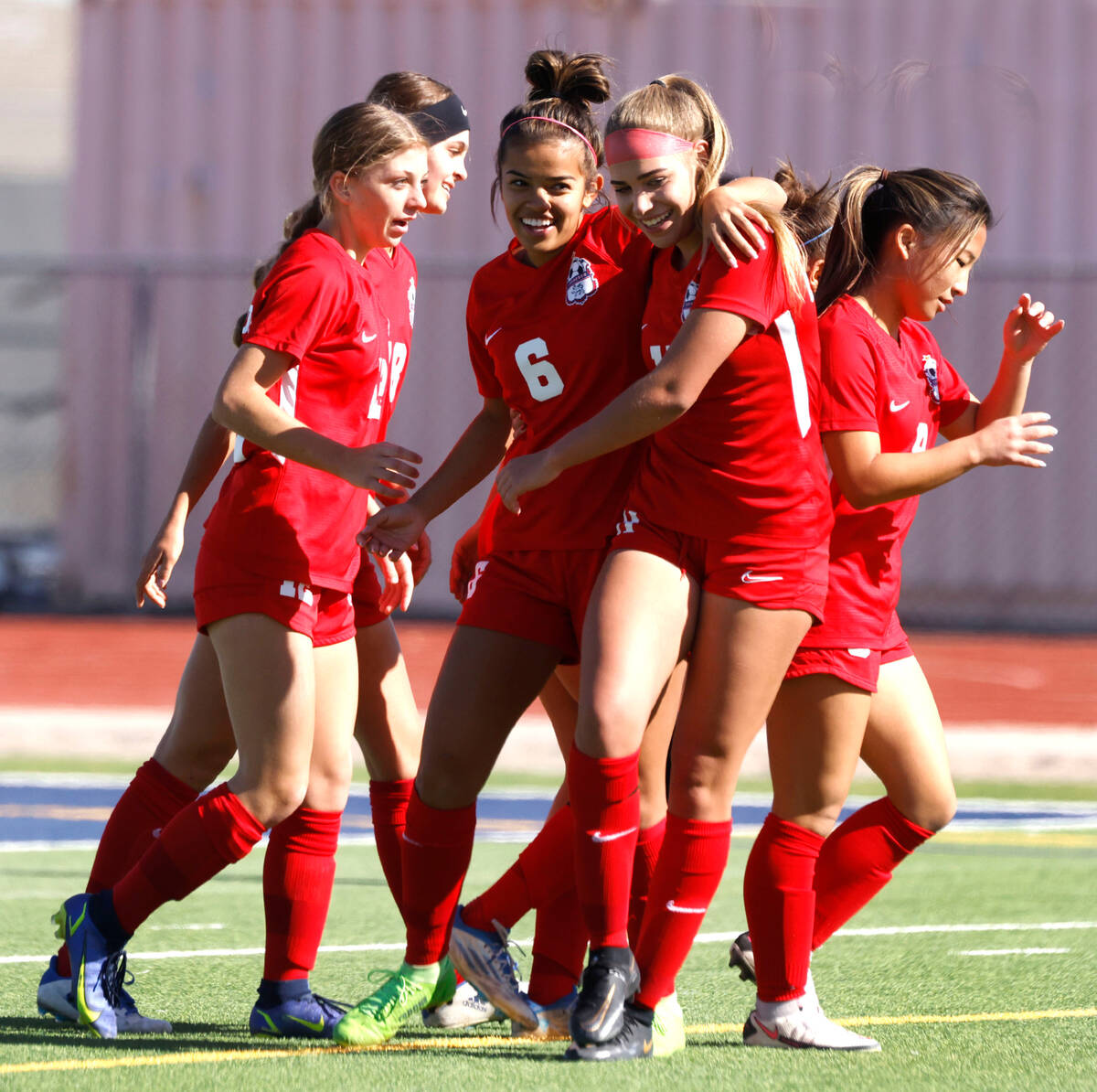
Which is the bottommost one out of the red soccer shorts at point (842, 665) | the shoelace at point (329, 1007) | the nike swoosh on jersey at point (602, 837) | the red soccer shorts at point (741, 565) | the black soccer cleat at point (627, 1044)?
the shoelace at point (329, 1007)

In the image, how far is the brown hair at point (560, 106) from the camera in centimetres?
374

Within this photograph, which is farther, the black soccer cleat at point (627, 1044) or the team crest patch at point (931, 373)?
the team crest patch at point (931, 373)

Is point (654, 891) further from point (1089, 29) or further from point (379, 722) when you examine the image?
point (1089, 29)

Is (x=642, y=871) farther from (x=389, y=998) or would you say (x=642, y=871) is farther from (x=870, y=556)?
(x=870, y=556)

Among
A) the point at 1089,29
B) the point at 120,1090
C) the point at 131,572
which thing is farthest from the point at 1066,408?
the point at 120,1090

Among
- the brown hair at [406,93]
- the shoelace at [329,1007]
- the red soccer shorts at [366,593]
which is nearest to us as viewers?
the shoelace at [329,1007]

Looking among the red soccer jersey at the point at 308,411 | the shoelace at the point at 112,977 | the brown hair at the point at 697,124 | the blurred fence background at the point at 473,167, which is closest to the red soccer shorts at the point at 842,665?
the brown hair at the point at 697,124

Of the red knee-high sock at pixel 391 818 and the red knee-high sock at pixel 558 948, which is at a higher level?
the red knee-high sock at pixel 391 818

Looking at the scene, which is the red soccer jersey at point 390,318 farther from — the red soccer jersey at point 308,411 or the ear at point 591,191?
the ear at point 591,191

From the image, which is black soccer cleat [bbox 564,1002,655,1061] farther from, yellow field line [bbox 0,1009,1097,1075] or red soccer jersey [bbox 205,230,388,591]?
red soccer jersey [bbox 205,230,388,591]

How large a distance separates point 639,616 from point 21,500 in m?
25.3

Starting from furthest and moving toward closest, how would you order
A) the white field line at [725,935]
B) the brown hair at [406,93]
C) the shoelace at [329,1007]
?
the white field line at [725,935], the brown hair at [406,93], the shoelace at [329,1007]

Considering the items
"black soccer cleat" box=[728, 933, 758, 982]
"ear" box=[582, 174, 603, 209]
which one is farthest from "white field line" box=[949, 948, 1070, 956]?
"ear" box=[582, 174, 603, 209]

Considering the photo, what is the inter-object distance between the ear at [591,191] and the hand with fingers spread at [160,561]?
1.15m
